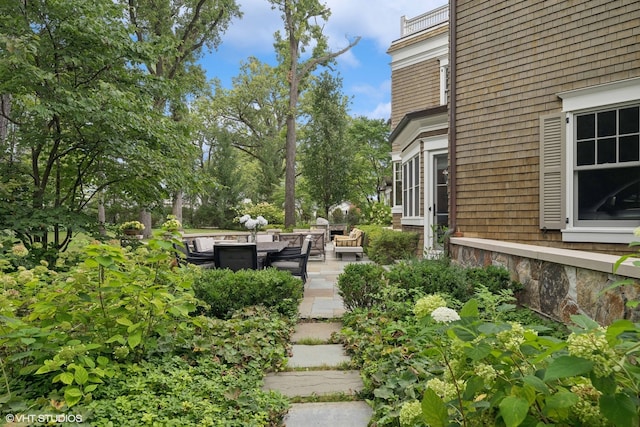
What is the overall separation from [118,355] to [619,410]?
246cm

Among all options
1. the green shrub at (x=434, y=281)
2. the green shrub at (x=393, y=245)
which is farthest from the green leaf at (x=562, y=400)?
the green shrub at (x=393, y=245)

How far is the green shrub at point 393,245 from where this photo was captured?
885cm

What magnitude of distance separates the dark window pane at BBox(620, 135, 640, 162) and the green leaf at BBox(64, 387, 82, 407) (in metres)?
6.06

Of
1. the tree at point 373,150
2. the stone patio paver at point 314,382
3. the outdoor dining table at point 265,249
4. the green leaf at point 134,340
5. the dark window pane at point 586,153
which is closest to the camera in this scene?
the green leaf at point 134,340

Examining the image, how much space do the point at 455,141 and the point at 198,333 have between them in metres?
5.17

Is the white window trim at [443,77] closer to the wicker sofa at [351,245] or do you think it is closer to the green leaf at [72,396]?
the wicker sofa at [351,245]

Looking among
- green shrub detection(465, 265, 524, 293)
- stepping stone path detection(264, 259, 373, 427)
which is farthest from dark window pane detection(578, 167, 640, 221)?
stepping stone path detection(264, 259, 373, 427)

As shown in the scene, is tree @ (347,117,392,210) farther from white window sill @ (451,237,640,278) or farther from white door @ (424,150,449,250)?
white window sill @ (451,237,640,278)

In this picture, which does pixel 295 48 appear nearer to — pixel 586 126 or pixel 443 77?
pixel 443 77

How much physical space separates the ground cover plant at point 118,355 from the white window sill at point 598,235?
448 centimetres

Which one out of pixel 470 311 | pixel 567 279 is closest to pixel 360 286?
pixel 567 279

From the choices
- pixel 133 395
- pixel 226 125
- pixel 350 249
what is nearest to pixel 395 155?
pixel 350 249

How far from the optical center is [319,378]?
2959 millimetres

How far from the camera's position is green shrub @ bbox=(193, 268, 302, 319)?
4.34 meters
